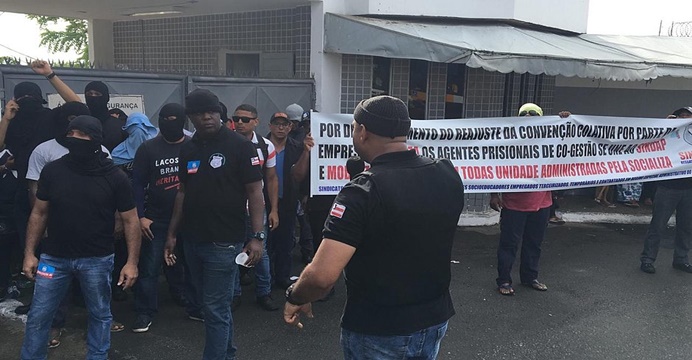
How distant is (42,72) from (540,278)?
518 centimetres

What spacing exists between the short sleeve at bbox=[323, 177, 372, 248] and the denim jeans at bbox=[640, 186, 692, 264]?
534 cm

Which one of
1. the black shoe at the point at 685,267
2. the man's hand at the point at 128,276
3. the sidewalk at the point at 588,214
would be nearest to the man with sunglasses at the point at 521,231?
the black shoe at the point at 685,267

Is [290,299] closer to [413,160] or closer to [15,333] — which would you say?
[413,160]

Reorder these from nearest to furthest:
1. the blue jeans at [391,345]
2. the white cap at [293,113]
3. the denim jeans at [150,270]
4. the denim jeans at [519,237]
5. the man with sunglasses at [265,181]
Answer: the blue jeans at [391,345]
the denim jeans at [150,270]
the man with sunglasses at [265,181]
the denim jeans at [519,237]
the white cap at [293,113]

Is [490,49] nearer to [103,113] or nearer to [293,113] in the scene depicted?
[293,113]

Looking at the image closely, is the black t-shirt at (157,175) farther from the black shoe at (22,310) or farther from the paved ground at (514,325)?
the black shoe at (22,310)

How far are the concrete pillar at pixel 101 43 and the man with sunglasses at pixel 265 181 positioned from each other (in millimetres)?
6933


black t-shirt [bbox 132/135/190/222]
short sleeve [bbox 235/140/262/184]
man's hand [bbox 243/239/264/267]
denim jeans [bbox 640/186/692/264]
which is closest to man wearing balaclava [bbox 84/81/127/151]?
black t-shirt [bbox 132/135/190/222]

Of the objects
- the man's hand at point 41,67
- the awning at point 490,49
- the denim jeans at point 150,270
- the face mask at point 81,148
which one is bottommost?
the denim jeans at point 150,270

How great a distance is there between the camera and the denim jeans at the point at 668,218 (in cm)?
633

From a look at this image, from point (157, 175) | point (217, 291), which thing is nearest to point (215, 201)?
point (217, 291)

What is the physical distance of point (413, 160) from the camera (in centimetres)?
235

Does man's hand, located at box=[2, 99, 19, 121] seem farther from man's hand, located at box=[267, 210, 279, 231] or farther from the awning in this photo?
the awning

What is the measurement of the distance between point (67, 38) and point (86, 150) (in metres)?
19.0
